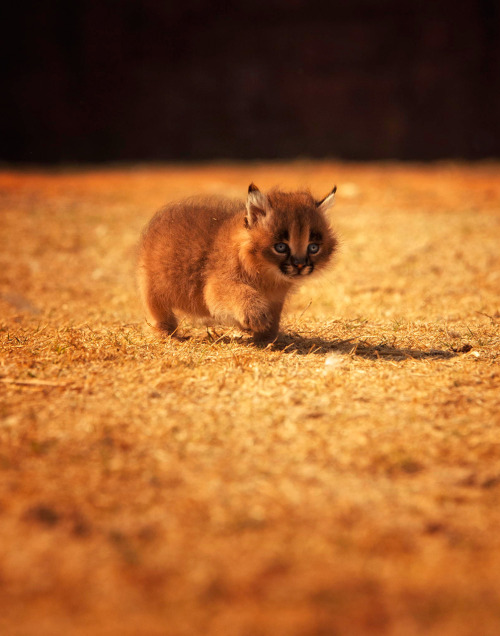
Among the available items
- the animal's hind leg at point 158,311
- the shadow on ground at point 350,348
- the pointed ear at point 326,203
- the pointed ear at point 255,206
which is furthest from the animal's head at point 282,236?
the animal's hind leg at point 158,311

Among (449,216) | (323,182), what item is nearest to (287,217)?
(449,216)

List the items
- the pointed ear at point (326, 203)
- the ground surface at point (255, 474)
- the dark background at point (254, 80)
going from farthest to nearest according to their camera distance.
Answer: the dark background at point (254, 80), the pointed ear at point (326, 203), the ground surface at point (255, 474)

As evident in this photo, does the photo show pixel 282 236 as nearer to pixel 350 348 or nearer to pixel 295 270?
pixel 295 270

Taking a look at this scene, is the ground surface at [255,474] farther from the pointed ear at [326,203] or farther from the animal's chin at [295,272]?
the pointed ear at [326,203]

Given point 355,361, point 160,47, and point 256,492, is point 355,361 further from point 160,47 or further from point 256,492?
point 160,47

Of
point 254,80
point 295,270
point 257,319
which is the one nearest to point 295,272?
point 295,270

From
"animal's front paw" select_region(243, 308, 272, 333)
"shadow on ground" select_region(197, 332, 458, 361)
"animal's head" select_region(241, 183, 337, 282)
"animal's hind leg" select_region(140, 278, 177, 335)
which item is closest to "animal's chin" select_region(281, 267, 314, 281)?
"animal's head" select_region(241, 183, 337, 282)
